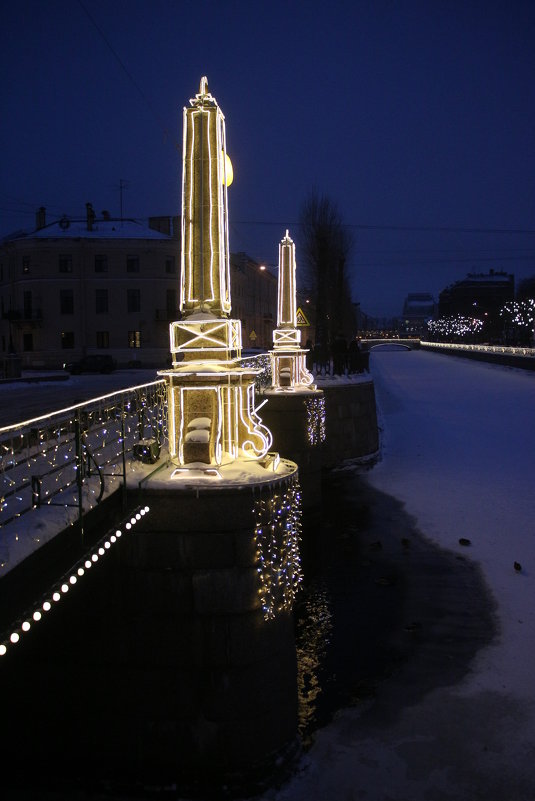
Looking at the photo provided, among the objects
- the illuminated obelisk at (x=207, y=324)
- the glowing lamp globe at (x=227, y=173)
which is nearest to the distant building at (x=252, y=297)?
the glowing lamp globe at (x=227, y=173)

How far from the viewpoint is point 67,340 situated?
172 feet

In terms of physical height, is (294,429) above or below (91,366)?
below

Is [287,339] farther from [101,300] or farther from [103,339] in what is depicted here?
[101,300]

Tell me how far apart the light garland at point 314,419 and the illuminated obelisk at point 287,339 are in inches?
27.5

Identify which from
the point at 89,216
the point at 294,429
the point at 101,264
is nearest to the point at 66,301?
the point at 101,264

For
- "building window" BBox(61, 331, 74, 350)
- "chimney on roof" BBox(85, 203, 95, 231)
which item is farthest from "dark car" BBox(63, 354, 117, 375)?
"chimney on roof" BBox(85, 203, 95, 231)

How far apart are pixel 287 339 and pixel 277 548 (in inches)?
476

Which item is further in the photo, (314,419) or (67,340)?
(67,340)

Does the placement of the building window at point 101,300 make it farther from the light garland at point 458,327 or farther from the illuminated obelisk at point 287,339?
the light garland at point 458,327

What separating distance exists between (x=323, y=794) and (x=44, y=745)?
9.56ft

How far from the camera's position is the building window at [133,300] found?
52.8 m

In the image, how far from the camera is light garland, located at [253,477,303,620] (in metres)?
7.25

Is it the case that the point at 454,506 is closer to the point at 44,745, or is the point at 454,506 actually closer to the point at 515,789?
the point at 515,789

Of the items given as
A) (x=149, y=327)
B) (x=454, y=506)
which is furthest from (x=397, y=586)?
(x=149, y=327)
